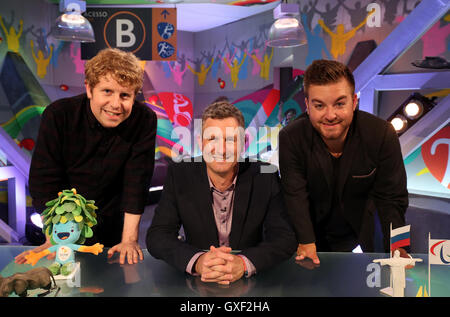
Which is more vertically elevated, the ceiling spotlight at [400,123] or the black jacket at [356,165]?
the ceiling spotlight at [400,123]

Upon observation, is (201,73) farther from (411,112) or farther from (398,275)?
(398,275)

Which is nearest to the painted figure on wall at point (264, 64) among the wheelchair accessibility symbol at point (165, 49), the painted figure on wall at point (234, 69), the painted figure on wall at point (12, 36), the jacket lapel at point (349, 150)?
the painted figure on wall at point (234, 69)

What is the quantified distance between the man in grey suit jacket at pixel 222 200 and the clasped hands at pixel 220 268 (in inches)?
8.4

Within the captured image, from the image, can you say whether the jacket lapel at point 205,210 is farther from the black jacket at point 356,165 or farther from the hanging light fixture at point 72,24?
the hanging light fixture at point 72,24

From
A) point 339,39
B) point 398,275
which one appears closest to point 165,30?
point 339,39

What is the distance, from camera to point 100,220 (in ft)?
6.79

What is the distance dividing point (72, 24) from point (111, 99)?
3071 mm

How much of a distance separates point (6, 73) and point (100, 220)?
497 centimetres

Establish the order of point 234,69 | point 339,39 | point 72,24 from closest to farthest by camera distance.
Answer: point 72,24 → point 339,39 → point 234,69

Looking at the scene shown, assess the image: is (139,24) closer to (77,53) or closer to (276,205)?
(77,53)

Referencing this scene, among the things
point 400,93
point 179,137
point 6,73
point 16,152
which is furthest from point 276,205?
point 179,137

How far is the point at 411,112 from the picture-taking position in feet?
11.9

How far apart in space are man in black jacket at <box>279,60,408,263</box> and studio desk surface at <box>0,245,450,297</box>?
0.26 metres

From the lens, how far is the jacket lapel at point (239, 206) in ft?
5.46
